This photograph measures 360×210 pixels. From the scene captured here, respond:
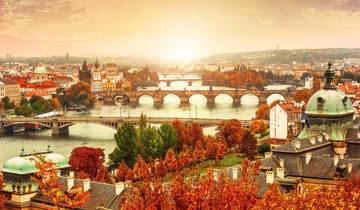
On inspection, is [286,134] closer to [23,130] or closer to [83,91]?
[23,130]

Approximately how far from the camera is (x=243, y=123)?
130 feet

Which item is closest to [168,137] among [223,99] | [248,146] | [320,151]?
[248,146]

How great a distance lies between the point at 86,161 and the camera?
26.0 meters

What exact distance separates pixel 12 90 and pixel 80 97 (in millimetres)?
6333

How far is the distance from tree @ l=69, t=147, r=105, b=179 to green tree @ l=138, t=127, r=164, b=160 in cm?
170

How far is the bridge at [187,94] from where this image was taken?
221 ft

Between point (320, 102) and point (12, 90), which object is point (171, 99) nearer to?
point (12, 90)

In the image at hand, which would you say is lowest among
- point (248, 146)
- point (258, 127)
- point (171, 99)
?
point (171, 99)

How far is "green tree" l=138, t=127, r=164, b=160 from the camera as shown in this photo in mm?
27172

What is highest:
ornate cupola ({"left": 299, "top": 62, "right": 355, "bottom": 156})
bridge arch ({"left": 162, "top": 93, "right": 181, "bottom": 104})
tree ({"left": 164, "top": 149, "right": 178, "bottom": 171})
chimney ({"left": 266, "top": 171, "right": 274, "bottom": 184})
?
ornate cupola ({"left": 299, "top": 62, "right": 355, "bottom": 156})

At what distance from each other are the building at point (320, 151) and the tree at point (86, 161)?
8562mm

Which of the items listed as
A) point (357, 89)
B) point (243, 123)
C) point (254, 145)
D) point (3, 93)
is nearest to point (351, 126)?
point (254, 145)

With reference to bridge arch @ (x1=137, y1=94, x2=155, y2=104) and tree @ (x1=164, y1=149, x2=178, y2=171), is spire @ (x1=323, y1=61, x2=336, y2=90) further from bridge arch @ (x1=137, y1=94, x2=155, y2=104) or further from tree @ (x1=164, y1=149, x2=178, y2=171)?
bridge arch @ (x1=137, y1=94, x2=155, y2=104)

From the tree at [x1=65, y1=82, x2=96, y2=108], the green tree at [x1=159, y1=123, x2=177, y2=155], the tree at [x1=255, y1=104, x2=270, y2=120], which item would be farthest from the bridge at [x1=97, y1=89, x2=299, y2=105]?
the green tree at [x1=159, y1=123, x2=177, y2=155]
